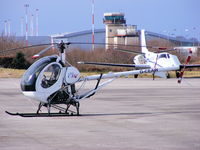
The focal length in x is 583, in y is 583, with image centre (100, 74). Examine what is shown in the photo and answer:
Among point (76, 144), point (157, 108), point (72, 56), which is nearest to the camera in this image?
point (76, 144)

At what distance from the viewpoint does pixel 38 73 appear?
17.6 m

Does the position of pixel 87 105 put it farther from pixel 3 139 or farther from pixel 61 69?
pixel 3 139

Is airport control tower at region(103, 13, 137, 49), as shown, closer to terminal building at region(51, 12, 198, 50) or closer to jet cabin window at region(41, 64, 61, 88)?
terminal building at region(51, 12, 198, 50)

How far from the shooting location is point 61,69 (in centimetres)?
1794

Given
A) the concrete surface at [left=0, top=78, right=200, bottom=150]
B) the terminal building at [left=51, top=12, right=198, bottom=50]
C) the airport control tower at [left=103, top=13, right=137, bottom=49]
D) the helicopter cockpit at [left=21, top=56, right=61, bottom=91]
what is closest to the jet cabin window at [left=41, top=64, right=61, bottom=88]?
the helicopter cockpit at [left=21, top=56, right=61, bottom=91]

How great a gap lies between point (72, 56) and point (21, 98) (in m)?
34.0

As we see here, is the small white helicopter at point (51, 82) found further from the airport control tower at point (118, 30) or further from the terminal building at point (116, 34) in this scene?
the airport control tower at point (118, 30)

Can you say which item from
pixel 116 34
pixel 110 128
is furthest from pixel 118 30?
pixel 110 128

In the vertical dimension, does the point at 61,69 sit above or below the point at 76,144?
above

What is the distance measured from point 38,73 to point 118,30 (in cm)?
8216

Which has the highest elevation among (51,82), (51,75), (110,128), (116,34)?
(116,34)

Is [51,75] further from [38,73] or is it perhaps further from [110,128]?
[110,128]

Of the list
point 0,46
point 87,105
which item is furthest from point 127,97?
point 0,46

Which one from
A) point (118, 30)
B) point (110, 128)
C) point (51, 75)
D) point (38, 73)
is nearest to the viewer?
point (110, 128)
